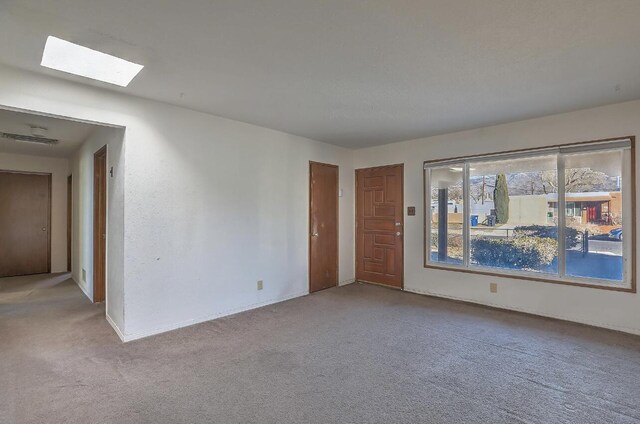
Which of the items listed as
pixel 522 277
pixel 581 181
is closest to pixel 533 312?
pixel 522 277

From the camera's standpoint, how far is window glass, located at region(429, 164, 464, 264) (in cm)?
470

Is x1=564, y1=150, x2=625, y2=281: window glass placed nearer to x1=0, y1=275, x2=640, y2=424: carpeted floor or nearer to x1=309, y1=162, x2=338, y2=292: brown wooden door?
x1=0, y1=275, x2=640, y2=424: carpeted floor

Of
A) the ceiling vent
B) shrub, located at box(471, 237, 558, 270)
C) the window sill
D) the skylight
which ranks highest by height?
the skylight

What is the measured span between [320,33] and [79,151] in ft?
17.5

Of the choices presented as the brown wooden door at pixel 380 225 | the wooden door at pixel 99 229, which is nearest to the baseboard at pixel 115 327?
the wooden door at pixel 99 229

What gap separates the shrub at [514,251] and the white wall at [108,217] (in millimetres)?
4378

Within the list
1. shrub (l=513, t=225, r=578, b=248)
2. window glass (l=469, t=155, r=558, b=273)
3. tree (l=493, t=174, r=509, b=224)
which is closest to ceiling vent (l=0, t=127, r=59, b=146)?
window glass (l=469, t=155, r=558, b=273)

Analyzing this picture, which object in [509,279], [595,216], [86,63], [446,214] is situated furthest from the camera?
[446,214]

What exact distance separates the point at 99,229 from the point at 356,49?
161 inches

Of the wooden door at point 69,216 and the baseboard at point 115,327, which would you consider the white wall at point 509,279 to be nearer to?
the baseboard at point 115,327

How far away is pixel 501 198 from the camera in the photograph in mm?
4336

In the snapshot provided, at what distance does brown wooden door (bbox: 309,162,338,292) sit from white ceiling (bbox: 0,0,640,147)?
5.63ft

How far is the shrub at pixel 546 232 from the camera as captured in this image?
3770 mm

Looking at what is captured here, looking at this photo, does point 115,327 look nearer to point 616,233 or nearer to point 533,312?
point 533,312
